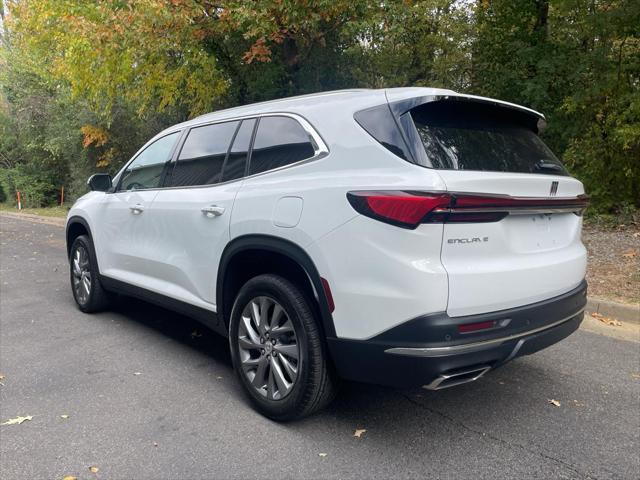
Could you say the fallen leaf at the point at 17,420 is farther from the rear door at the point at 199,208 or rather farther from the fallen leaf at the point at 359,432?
the fallen leaf at the point at 359,432

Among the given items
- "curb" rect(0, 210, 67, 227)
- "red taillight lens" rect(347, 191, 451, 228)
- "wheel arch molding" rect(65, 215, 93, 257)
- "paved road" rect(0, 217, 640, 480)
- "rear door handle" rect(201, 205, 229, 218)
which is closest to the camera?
"red taillight lens" rect(347, 191, 451, 228)

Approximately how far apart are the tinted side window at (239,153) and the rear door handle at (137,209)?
→ 1117 millimetres

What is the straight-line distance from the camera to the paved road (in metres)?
2.73

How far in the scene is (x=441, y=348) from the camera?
8.13ft

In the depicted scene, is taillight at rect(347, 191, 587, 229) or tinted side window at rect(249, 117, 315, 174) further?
tinted side window at rect(249, 117, 315, 174)

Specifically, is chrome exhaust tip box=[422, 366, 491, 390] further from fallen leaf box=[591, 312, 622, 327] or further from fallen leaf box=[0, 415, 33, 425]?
fallen leaf box=[591, 312, 622, 327]

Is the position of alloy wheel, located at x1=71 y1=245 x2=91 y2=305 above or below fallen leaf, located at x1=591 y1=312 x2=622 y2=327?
above

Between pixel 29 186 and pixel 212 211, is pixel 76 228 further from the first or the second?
pixel 29 186

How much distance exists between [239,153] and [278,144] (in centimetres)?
40

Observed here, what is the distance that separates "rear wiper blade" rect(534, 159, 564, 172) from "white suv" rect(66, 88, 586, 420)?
18 mm

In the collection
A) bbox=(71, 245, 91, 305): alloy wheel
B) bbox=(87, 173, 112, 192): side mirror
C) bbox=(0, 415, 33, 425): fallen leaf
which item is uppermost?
bbox=(87, 173, 112, 192): side mirror

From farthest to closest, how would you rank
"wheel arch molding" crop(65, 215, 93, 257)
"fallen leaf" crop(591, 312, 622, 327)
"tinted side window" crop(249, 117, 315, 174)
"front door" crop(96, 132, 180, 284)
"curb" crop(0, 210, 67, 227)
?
"curb" crop(0, 210, 67, 227) < "wheel arch molding" crop(65, 215, 93, 257) < "fallen leaf" crop(591, 312, 622, 327) < "front door" crop(96, 132, 180, 284) < "tinted side window" crop(249, 117, 315, 174)

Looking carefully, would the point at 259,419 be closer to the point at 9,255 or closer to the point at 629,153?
the point at 9,255

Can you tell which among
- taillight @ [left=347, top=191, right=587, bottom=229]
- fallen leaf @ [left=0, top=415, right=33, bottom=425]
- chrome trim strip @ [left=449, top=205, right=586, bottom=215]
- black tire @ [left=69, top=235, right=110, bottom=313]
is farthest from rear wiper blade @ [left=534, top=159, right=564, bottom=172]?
black tire @ [left=69, top=235, right=110, bottom=313]
